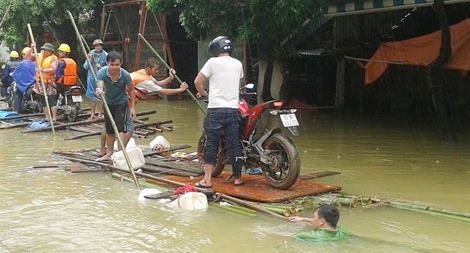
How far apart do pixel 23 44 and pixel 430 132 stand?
16.4m

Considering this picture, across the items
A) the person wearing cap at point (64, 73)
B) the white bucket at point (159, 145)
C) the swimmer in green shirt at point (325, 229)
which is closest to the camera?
the swimmer in green shirt at point (325, 229)

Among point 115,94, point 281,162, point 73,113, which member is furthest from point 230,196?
point 73,113

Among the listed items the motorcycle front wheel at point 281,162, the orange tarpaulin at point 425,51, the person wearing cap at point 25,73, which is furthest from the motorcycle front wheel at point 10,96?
the motorcycle front wheel at point 281,162

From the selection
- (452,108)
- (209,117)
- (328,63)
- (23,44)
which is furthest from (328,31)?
(23,44)

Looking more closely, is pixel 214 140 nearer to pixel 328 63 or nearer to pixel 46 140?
pixel 46 140

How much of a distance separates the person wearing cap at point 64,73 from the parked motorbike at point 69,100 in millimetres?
52

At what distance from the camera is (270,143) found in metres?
6.43

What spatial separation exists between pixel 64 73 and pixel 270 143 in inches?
287

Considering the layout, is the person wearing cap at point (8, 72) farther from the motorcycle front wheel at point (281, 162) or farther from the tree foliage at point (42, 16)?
the motorcycle front wheel at point (281, 162)

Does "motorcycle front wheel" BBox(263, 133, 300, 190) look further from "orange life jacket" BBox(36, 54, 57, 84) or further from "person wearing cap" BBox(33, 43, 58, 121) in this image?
"orange life jacket" BBox(36, 54, 57, 84)

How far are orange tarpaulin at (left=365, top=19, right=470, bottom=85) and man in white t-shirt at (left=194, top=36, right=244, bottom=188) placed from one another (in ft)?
17.7

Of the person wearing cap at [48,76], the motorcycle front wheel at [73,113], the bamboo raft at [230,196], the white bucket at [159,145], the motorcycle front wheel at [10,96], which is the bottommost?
the bamboo raft at [230,196]

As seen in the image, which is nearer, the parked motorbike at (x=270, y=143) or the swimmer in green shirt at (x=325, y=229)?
the swimmer in green shirt at (x=325, y=229)

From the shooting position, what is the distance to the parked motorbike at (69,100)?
1244cm
